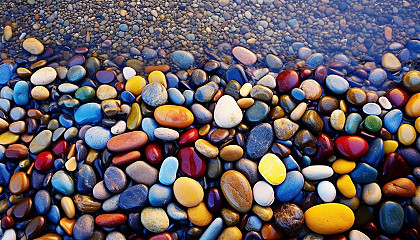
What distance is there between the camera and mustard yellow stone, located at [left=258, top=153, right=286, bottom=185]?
76.0 inches

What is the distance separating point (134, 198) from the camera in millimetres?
1888

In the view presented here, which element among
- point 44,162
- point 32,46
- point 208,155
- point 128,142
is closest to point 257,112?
point 208,155

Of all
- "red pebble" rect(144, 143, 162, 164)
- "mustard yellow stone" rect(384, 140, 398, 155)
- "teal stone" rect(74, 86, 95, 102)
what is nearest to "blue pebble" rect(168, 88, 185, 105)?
"red pebble" rect(144, 143, 162, 164)

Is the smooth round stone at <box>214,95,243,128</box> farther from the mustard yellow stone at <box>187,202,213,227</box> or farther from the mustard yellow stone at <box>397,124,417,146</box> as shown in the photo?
the mustard yellow stone at <box>397,124,417,146</box>

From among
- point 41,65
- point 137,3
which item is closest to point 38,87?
point 41,65

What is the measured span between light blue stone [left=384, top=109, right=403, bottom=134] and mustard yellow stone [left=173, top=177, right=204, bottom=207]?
129 centimetres

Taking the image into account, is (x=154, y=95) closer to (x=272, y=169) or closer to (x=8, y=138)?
(x=272, y=169)

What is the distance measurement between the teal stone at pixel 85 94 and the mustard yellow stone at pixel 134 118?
34cm

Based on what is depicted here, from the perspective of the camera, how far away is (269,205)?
190 centimetres

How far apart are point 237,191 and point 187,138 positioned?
447 millimetres

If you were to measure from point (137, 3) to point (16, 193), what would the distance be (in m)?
1.65

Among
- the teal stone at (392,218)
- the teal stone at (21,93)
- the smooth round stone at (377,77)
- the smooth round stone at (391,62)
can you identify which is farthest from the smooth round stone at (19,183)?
the smooth round stone at (391,62)

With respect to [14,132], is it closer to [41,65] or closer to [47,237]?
[41,65]

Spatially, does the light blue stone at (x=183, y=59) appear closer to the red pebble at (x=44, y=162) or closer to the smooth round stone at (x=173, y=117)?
the smooth round stone at (x=173, y=117)
